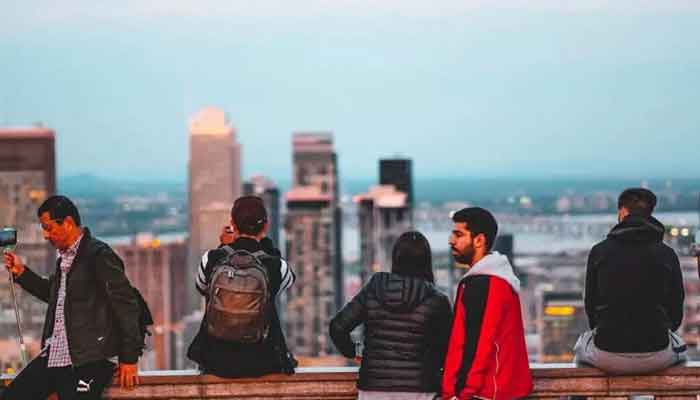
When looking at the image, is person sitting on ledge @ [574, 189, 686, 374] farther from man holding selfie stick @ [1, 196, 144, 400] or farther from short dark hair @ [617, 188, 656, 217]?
man holding selfie stick @ [1, 196, 144, 400]

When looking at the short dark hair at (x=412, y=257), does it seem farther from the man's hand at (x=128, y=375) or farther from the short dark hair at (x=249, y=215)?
the man's hand at (x=128, y=375)

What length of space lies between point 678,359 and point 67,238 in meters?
3.52

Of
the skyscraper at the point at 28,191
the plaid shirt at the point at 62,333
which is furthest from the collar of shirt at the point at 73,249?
the skyscraper at the point at 28,191

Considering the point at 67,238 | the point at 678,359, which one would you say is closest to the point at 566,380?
the point at 678,359

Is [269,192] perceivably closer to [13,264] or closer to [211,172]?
[211,172]

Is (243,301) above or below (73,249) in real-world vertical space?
below

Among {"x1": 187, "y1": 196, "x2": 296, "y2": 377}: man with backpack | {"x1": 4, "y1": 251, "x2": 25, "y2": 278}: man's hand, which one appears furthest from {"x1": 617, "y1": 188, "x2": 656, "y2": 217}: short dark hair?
{"x1": 4, "y1": 251, "x2": 25, "y2": 278}: man's hand

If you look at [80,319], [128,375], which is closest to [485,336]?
[128,375]

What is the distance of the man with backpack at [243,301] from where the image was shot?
7977 mm

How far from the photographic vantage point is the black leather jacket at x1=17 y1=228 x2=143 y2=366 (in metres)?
8.05

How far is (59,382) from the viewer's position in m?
8.14

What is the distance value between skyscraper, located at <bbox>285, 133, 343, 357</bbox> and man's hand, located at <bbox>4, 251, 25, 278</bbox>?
399 ft

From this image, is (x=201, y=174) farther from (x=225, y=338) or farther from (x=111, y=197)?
(x=225, y=338)

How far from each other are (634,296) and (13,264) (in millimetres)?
3513
